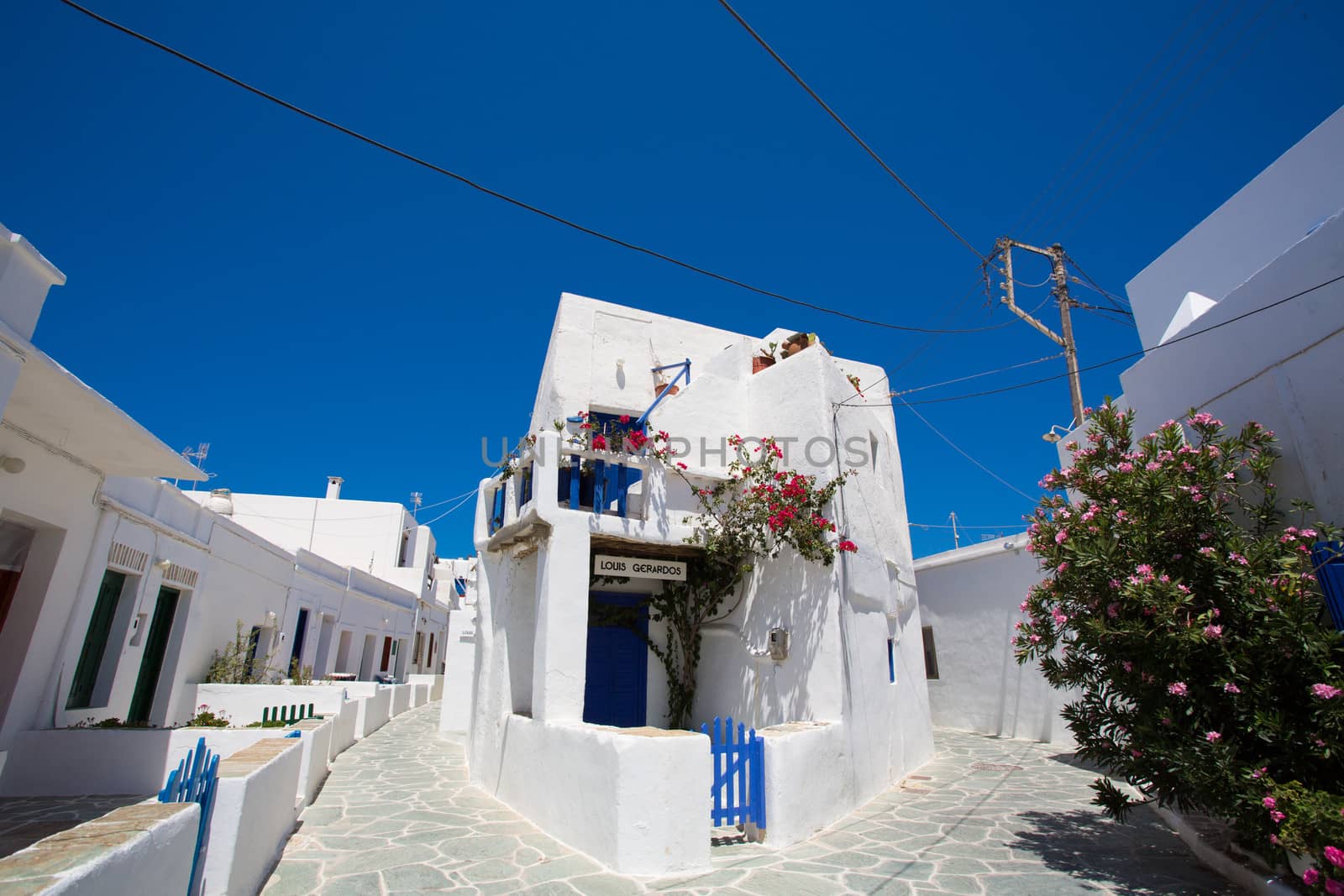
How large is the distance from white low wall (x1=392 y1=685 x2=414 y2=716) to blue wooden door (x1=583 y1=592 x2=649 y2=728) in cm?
977

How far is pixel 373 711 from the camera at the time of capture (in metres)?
14.9

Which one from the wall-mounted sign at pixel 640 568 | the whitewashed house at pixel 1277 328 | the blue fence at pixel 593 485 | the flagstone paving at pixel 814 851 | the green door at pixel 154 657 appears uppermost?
the whitewashed house at pixel 1277 328

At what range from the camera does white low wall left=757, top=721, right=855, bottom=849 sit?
654 cm

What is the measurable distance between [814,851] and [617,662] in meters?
4.88

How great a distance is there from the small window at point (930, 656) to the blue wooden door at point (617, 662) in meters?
8.32

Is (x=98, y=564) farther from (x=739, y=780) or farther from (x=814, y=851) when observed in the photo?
(x=814, y=851)

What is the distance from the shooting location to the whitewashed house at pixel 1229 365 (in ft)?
19.0

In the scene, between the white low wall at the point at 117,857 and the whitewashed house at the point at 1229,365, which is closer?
the white low wall at the point at 117,857

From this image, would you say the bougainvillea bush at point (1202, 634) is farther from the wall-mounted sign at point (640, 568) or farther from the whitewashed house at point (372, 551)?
the whitewashed house at point (372, 551)


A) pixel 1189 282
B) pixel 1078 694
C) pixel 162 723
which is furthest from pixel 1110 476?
pixel 162 723

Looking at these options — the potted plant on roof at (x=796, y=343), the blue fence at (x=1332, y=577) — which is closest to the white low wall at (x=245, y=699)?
the potted plant on roof at (x=796, y=343)

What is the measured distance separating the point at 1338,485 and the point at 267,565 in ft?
53.5

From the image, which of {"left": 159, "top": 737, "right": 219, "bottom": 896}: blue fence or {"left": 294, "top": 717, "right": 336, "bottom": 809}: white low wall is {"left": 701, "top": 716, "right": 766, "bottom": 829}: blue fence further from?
{"left": 294, "top": 717, "right": 336, "bottom": 809}: white low wall

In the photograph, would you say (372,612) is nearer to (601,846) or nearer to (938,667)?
(938,667)
